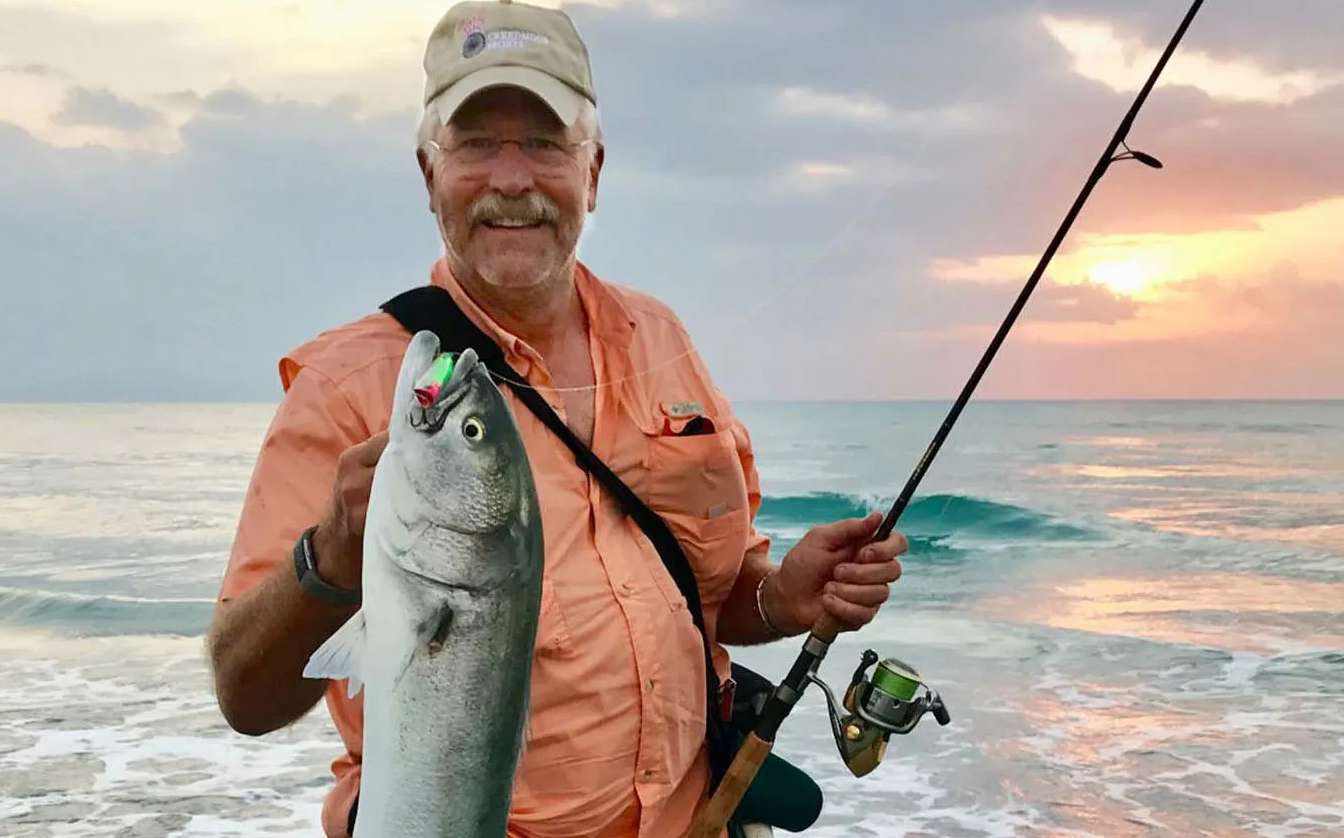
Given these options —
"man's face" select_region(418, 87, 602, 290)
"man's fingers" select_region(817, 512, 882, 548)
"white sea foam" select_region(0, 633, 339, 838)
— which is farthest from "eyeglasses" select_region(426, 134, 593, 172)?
"white sea foam" select_region(0, 633, 339, 838)

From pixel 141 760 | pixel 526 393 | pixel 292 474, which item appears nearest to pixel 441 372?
pixel 292 474

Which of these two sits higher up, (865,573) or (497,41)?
(497,41)

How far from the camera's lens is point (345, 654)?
1.89 m

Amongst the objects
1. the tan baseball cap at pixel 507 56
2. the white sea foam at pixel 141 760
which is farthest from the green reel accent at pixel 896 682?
the white sea foam at pixel 141 760

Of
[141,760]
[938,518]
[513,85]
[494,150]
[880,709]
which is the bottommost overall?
[141,760]

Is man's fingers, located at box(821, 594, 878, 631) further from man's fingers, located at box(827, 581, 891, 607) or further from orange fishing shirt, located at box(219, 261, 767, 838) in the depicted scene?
orange fishing shirt, located at box(219, 261, 767, 838)

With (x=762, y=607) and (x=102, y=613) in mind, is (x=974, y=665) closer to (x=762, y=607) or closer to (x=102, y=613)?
(x=762, y=607)

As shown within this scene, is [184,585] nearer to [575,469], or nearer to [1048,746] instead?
[1048,746]

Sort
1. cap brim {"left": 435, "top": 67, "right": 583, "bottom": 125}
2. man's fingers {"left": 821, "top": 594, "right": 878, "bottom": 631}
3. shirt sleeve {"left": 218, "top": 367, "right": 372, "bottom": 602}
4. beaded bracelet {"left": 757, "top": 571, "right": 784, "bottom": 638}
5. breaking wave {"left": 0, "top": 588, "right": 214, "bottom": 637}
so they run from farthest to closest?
breaking wave {"left": 0, "top": 588, "right": 214, "bottom": 637}
beaded bracelet {"left": 757, "top": 571, "right": 784, "bottom": 638}
man's fingers {"left": 821, "top": 594, "right": 878, "bottom": 631}
cap brim {"left": 435, "top": 67, "right": 583, "bottom": 125}
shirt sleeve {"left": 218, "top": 367, "right": 372, "bottom": 602}

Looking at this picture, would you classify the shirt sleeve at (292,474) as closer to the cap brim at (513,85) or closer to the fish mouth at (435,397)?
the fish mouth at (435,397)

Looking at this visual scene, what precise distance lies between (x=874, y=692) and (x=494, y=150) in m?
1.70

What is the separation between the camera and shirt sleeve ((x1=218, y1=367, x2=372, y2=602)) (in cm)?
232

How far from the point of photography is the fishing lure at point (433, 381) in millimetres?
1849

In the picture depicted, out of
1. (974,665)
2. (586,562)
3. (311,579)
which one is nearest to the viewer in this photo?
(311,579)
